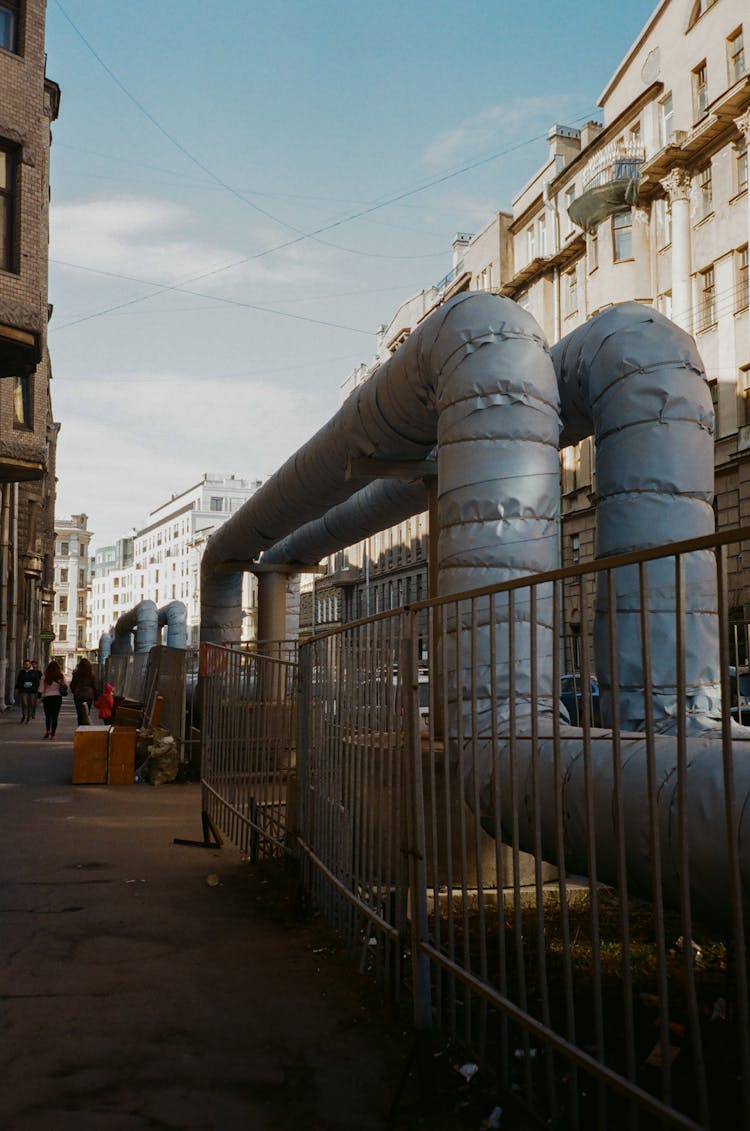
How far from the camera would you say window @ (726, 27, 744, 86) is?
27.6 m

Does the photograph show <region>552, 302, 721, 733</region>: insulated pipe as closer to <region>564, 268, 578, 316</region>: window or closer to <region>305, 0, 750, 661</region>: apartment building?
<region>305, 0, 750, 661</region>: apartment building

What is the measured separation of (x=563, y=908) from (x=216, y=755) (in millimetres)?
6031

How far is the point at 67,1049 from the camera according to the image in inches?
161

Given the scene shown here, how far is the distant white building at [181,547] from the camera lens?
4254 inches

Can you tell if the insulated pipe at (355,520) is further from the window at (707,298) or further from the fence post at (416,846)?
the window at (707,298)

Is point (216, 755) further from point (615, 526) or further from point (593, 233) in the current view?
point (593, 233)

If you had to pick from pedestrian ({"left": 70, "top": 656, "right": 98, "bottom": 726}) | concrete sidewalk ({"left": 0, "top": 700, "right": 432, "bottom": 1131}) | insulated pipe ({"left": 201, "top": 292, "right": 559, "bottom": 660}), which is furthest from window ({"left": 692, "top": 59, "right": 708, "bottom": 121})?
concrete sidewalk ({"left": 0, "top": 700, "right": 432, "bottom": 1131})

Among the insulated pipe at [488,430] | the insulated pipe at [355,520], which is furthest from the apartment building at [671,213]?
the insulated pipe at [488,430]

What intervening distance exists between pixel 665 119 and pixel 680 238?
4.17m

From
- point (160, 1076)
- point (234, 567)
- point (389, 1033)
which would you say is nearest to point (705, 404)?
point (389, 1033)

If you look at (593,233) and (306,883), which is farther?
(593,233)

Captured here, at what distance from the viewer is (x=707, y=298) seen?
2922 cm

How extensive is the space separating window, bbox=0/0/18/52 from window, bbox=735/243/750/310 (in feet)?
62.3

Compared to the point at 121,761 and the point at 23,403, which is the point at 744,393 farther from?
the point at 121,761
